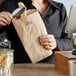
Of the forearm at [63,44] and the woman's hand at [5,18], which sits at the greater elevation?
the woman's hand at [5,18]

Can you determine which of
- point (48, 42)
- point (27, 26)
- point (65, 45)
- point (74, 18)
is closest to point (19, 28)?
point (27, 26)

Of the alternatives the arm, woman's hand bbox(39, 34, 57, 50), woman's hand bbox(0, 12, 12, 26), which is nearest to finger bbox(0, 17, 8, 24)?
woman's hand bbox(0, 12, 12, 26)

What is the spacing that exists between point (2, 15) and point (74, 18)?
0.40 metres

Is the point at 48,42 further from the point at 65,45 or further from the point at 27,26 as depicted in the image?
the point at 65,45

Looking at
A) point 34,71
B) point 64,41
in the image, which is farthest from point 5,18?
point 64,41

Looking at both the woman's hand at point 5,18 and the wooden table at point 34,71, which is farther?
the woman's hand at point 5,18

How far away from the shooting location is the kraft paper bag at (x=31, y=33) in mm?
1253

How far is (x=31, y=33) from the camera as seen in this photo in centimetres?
126

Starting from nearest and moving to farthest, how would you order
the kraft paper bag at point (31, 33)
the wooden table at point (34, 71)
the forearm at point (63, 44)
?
the wooden table at point (34, 71)
the kraft paper bag at point (31, 33)
the forearm at point (63, 44)

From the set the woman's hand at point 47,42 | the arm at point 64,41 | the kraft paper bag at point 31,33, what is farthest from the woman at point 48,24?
the kraft paper bag at point 31,33

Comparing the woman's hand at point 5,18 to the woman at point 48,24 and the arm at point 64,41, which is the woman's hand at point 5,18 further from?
the arm at point 64,41

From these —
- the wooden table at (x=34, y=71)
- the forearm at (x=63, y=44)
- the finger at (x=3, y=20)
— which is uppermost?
the finger at (x=3, y=20)

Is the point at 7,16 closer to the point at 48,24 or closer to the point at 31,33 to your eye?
the point at 31,33

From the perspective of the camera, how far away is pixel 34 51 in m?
1.25
